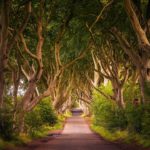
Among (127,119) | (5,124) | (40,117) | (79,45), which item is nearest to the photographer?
(5,124)

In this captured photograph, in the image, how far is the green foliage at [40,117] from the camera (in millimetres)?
31641

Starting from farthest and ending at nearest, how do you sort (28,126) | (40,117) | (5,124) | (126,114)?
(40,117)
(28,126)
(126,114)
(5,124)

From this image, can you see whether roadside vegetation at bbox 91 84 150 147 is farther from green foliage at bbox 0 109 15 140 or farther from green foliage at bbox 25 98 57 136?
green foliage at bbox 0 109 15 140

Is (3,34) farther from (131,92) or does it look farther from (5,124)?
(131,92)

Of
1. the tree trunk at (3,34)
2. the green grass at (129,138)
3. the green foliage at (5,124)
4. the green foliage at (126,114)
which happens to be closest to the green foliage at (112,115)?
the green foliage at (126,114)

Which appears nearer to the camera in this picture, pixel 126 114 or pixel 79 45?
pixel 126 114

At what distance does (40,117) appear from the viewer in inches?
1389

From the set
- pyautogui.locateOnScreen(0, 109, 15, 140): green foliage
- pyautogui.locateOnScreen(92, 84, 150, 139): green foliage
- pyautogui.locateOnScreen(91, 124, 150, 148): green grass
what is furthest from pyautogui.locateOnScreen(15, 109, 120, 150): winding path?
pyautogui.locateOnScreen(92, 84, 150, 139): green foliage

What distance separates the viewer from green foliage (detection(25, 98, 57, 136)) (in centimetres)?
3164

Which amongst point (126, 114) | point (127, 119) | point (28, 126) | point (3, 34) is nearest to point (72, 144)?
point (126, 114)

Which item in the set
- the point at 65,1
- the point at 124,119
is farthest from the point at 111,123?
the point at 65,1

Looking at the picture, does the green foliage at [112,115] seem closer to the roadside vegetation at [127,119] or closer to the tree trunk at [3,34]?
the roadside vegetation at [127,119]

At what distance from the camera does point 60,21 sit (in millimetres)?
28375

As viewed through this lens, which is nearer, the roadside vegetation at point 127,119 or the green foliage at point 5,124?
the roadside vegetation at point 127,119
